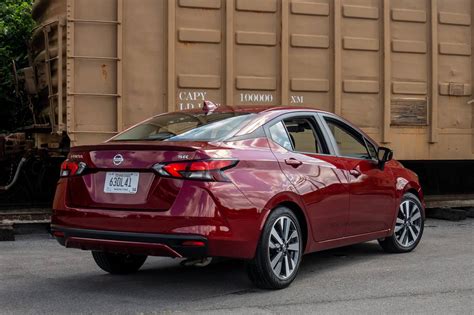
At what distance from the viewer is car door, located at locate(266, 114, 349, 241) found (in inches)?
200

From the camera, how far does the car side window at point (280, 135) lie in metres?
5.10

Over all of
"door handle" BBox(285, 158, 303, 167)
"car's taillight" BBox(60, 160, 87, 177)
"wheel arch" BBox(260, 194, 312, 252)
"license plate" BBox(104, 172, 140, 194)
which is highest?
"door handle" BBox(285, 158, 303, 167)

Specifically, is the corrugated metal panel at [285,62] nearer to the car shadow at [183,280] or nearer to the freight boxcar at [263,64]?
the freight boxcar at [263,64]

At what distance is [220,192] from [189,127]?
0.85m

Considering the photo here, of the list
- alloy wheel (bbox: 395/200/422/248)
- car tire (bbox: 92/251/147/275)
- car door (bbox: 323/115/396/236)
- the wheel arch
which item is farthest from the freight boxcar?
the wheel arch

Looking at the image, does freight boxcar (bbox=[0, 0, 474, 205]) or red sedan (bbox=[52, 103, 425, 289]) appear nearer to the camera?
red sedan (bbox=[52, 103, 425, 289])

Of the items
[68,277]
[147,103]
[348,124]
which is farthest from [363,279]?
[147,103]

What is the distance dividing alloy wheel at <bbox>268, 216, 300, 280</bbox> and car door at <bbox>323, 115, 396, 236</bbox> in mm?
858

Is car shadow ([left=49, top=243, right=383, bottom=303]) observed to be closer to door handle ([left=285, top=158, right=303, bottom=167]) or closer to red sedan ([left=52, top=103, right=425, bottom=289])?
red sedan ([left=52, top=103, right=425, bottom=289])

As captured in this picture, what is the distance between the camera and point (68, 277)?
5.55 m

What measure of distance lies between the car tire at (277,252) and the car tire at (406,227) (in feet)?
6.00

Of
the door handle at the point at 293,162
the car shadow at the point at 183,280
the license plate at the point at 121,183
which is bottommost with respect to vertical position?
the car shadow at the point at 183,280

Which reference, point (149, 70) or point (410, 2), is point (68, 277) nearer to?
point (149, 70)

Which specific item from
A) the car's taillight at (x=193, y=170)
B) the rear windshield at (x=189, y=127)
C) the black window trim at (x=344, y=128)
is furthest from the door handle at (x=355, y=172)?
the car's taillight at (x=193, y=170)
